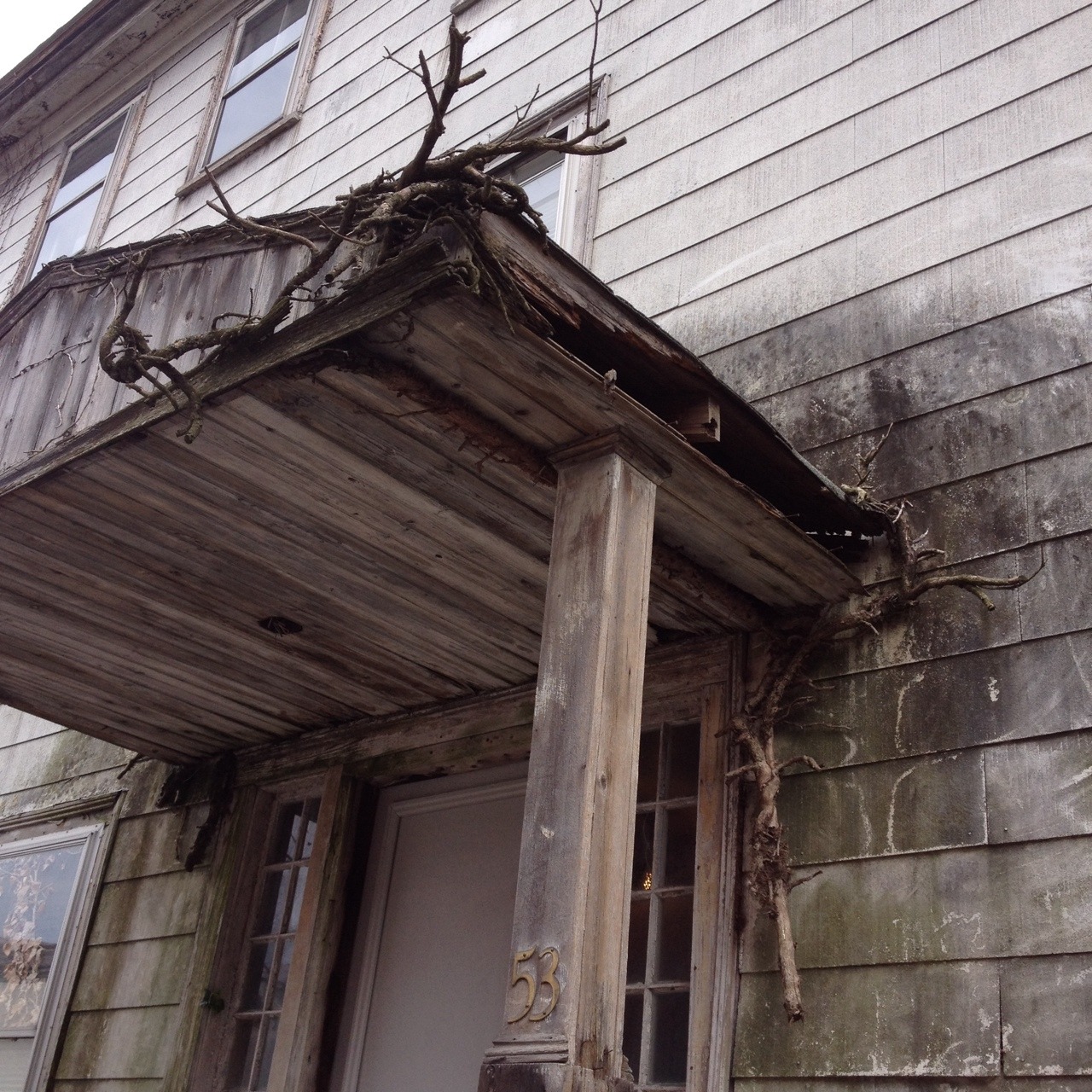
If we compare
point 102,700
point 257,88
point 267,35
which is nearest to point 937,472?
point 102,700

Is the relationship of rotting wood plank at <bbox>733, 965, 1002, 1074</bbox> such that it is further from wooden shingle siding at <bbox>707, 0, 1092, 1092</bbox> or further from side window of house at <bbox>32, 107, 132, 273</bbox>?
side window of house at <bbox>32, 107, 132, 273</bbox>

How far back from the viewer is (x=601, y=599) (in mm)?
2811

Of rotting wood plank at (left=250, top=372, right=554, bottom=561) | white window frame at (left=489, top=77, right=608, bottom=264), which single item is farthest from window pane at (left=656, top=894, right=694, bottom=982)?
white window frame at (left=489, top=77, right=608, bottom=264)

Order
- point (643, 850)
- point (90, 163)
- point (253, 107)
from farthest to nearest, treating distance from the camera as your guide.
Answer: point (90, 163), point (253, 107), point (643, 850)

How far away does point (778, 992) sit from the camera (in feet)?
11.0

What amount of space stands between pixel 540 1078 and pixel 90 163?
8721 mm

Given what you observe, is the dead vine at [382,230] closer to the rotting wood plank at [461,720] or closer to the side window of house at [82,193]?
the rotting wood plank at [461,720]

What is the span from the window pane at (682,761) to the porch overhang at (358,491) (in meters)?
0.34

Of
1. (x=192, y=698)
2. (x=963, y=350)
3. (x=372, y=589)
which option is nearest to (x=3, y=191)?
(x=192, y=698)

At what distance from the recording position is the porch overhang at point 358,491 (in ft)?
9.70

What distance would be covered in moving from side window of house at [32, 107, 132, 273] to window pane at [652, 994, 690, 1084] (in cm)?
694

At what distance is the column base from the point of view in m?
2.28

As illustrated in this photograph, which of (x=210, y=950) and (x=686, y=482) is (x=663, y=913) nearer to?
(x=686, y=482)

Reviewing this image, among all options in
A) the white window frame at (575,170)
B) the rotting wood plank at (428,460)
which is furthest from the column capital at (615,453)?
the white window frame at (575,170)
